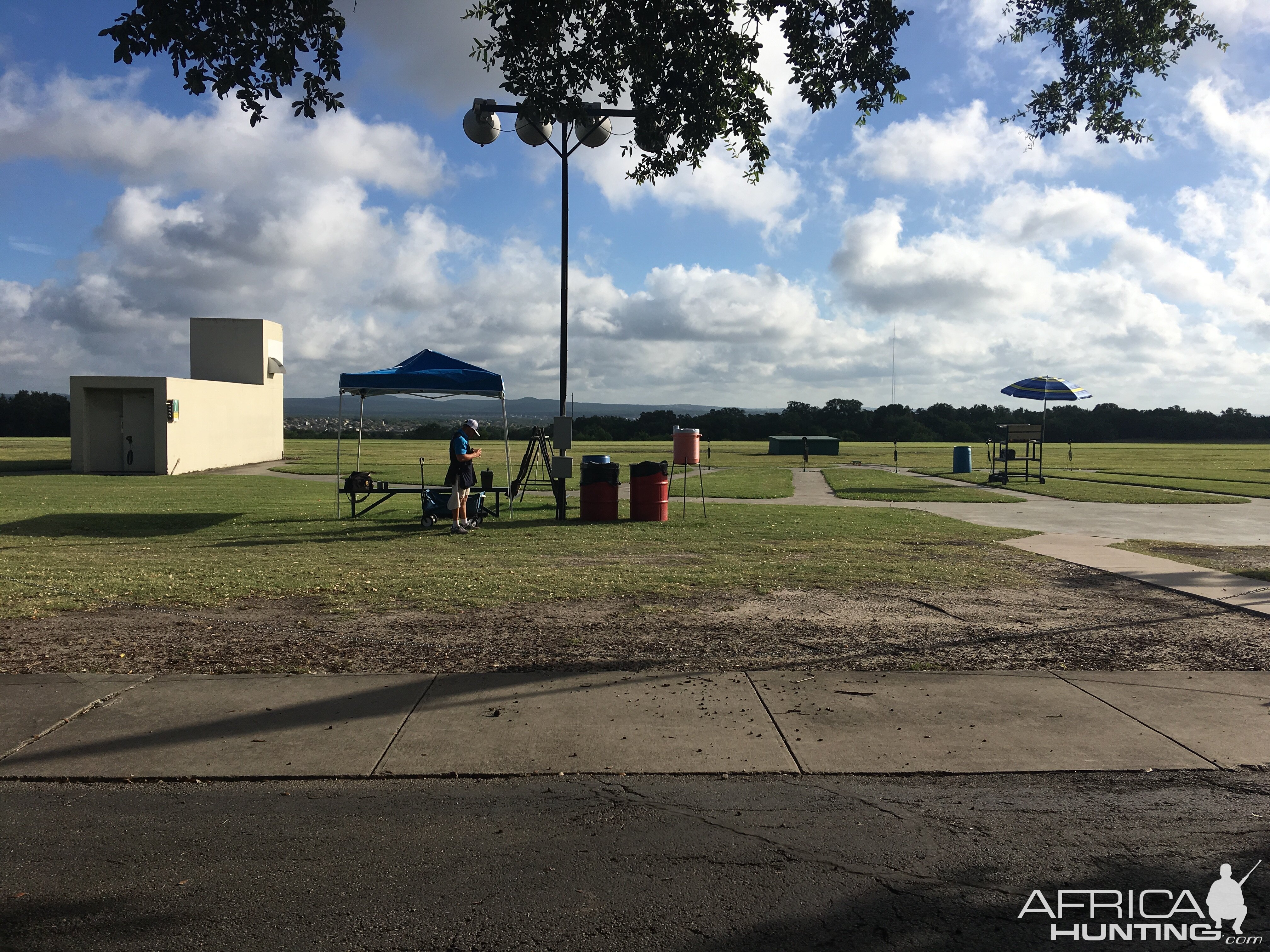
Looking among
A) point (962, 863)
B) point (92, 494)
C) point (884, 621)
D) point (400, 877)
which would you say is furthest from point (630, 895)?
point (92, 494)

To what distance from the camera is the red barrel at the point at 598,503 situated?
16766mm

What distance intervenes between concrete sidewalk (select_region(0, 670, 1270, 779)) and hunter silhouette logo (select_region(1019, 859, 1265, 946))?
48.6 inches

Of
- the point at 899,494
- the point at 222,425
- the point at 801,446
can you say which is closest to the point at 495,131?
the point at 899,494

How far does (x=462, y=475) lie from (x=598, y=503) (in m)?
2.84

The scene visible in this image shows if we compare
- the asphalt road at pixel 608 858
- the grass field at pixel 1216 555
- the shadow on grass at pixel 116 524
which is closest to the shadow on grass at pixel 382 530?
the shadow on grass at pixel 116 524

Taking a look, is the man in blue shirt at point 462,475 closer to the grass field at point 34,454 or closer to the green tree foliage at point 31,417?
the grass field at point 34,454

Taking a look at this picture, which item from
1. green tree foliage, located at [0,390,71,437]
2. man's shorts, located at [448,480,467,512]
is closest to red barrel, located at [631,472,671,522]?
man's shorts, located at [448,480,467,512]

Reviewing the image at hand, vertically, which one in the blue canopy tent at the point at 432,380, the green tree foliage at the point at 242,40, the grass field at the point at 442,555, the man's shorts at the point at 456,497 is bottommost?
the grass field at the point at 442,555

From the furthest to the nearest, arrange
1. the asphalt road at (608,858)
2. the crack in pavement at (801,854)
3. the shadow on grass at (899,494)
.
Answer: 1. the shadow on grass at (899,494)
2. the crack in pavement at (801,854)
3. the asphalt road at (608,858)

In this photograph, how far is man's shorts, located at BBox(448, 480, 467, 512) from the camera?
14898 mm

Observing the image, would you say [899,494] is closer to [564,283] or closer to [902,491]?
[902,491]

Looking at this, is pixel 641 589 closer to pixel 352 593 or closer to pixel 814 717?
pixel 352 593

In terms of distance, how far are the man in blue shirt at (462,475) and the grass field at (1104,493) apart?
14.7 m

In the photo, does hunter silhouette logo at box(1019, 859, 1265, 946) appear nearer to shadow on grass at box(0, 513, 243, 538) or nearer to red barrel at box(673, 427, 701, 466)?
shadow on grass at box(0, 513, 243, 538)
